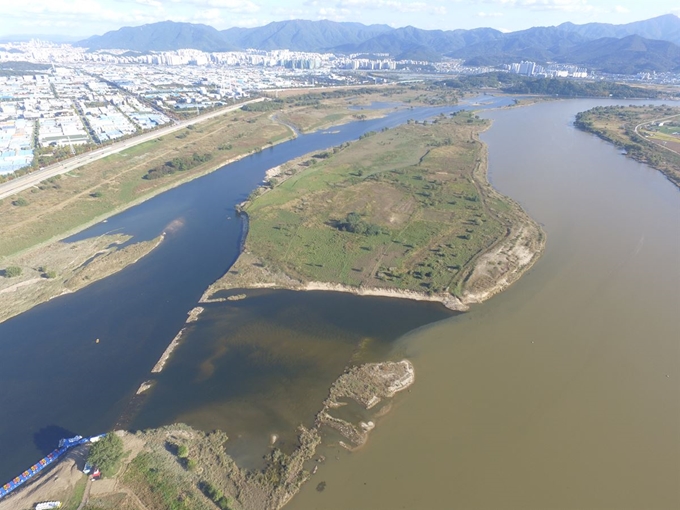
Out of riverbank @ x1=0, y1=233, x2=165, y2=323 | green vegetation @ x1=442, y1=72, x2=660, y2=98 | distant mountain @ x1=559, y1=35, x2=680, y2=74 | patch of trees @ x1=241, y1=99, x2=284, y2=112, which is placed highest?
distant mountain @ x1=559, y1=35, x2=680, y2=74

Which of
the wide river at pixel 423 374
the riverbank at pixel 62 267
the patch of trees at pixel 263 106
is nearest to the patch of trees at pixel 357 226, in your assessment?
the wide river at pixel 423 374

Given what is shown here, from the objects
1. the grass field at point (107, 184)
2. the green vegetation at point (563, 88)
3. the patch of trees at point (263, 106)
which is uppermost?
the green vegetation at point (563, 88)

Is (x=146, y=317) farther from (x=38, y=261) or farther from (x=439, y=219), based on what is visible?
(x=439, y=219)

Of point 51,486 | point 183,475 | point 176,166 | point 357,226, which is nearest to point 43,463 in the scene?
point 51,486

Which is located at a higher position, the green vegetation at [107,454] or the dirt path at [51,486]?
the green vegetation at [107,454]

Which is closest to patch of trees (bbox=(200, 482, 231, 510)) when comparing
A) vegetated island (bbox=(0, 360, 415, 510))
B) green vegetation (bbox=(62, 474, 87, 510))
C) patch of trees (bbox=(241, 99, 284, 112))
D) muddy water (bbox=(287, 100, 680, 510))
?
vegetated island (bbox=(0, 360, 415, 510))

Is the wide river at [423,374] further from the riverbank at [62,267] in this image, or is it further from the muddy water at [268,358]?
the riverbank at [62,267]

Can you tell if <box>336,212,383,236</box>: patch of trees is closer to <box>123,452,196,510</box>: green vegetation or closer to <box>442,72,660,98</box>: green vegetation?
<box>123,452,196,510</box>: green vegetation
